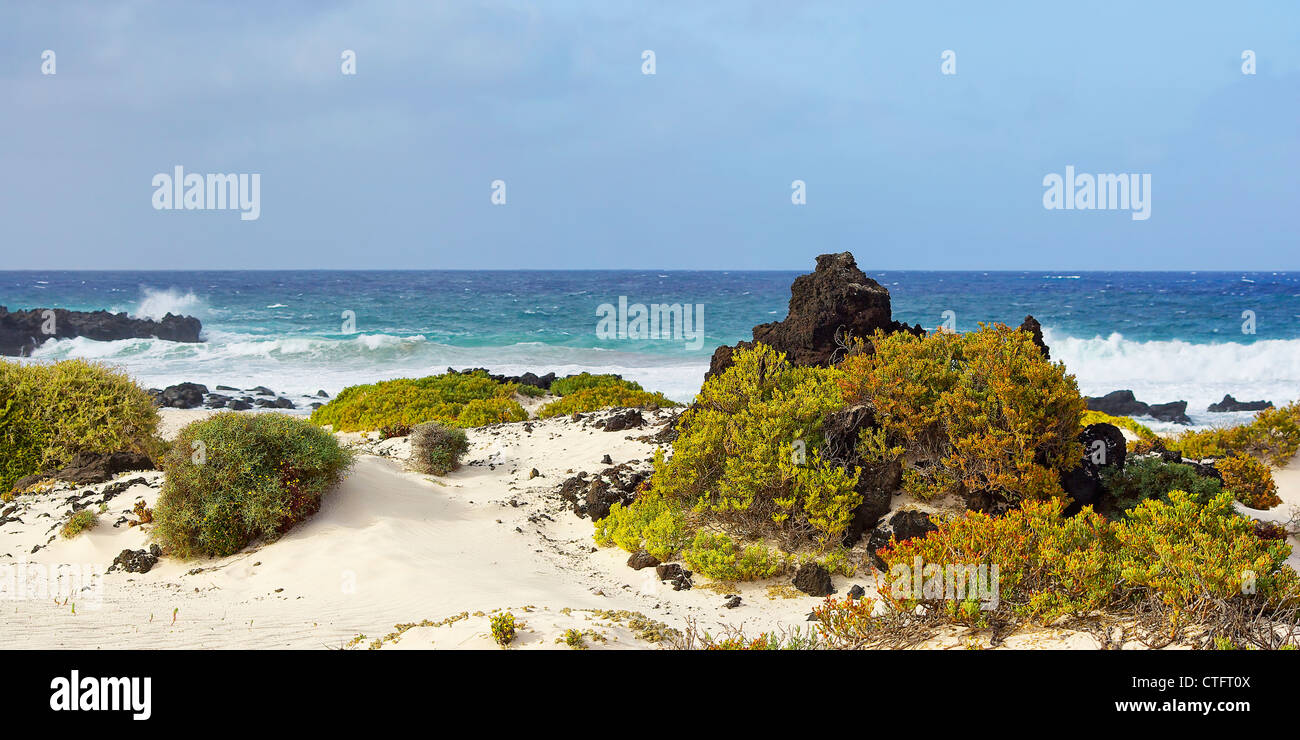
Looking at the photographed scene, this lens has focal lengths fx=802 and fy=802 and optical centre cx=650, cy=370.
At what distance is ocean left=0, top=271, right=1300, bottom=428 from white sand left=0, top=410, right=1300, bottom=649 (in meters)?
9.63

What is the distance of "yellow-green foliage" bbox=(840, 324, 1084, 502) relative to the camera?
8727mm

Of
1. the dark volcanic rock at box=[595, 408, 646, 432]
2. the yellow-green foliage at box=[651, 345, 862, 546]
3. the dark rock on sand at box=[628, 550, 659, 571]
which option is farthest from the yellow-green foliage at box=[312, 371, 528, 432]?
the dark rock on sand at box=[628, 550, 659, 571]

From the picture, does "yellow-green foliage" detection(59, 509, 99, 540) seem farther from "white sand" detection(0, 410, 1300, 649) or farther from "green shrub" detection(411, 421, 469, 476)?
"green shrub" detection(411, 421, 469, 476)

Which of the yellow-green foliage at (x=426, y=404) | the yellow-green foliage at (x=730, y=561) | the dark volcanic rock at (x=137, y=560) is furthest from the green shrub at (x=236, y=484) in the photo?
the yellow-green foliage at (x=426, y=404)

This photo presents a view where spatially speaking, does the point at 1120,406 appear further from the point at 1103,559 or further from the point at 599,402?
the point at 1103,559

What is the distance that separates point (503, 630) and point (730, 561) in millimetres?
3015

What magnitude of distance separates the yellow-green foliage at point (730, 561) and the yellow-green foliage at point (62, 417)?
8.69 meters

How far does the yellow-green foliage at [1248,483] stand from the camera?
37.0 feet

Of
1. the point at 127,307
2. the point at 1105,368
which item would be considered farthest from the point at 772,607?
the point at 127,307

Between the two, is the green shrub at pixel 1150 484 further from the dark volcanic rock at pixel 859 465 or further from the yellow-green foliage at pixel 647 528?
the yellow-green foliage at pixel 647 528

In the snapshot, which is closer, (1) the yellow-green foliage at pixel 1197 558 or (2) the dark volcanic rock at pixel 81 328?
(1) the yellow-green foliage at pixel 1197 558

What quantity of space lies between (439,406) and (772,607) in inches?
483

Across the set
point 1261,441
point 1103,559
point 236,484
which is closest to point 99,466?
point 236,484
